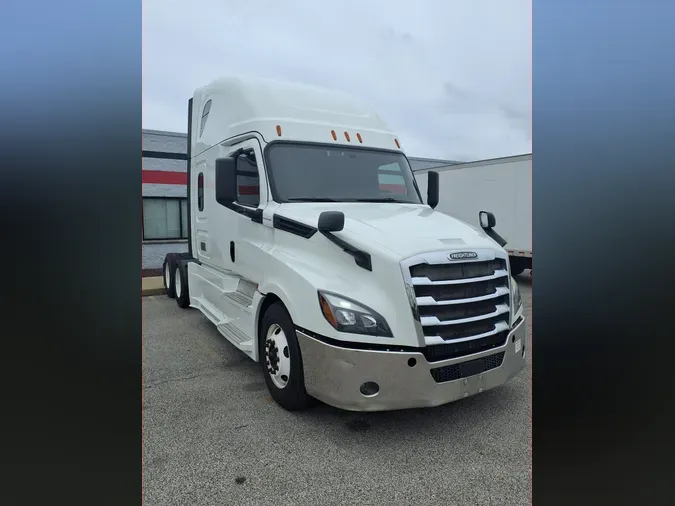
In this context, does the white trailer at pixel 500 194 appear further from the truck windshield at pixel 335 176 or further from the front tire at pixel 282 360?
the front tire at pixel 282 360

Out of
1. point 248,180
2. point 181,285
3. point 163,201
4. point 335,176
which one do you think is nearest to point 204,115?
point 248,180

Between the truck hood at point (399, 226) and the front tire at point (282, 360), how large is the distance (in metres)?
0.96

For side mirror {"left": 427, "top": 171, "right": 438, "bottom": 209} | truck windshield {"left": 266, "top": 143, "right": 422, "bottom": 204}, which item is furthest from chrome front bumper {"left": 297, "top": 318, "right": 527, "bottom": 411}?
side mirror {"left": 427, "top": 171, "right": 438, "bottom": 209}

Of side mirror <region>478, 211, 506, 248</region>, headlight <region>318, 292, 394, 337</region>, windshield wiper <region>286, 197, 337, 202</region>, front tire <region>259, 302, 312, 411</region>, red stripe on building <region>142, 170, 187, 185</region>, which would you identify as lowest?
front tire <region>259, 302, 312, 411</region>

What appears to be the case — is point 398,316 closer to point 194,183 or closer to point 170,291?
point 194,183

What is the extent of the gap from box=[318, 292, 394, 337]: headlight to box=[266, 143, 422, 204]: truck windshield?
1544 millimetres

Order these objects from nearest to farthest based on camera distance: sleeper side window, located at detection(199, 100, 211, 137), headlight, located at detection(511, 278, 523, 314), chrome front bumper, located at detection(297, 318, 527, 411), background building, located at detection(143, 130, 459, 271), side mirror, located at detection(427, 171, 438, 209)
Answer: chrome front bumper, located at detection(297, 318, 527, 411)
headlight, located at detection(511, 278, 523, 314)
side mirror, located at detection(427, 171, 438, 209)
sleeper side window, located at detection(199, 100, 211, 137)
background building, located at detection(143, 130, 459, 271)

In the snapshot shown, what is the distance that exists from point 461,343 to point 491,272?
30.9 inches

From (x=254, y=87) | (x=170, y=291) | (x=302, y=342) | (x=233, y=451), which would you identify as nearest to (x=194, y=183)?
(x=254, y=87)

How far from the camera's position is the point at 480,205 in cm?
1315

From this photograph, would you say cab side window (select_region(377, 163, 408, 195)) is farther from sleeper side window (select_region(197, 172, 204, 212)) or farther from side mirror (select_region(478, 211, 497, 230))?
sleeper side window (select_region(197, 172, 204, 212))

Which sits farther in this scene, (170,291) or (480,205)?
(480,205)

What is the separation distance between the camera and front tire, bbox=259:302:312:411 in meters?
3.71

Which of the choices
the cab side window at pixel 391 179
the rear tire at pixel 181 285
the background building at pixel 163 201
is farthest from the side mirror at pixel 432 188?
the background building at pixel 163 201
